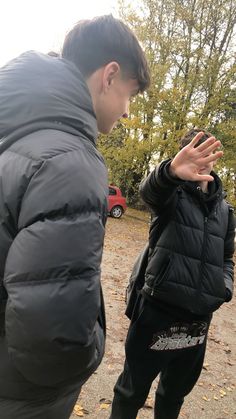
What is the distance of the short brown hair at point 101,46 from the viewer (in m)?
1.57

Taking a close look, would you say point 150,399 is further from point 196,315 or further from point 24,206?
point 24,206

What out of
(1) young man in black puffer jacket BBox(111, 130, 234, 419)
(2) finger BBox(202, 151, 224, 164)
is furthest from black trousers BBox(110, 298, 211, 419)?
(2) finger BBox(202, 151, 224, 164)

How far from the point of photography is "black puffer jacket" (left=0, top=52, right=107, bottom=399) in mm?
1167

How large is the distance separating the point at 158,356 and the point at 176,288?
1.64ft

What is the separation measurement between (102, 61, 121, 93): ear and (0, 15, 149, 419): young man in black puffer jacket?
0.11 meters

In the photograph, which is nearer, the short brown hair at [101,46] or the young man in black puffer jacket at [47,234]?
the young man in black puffer jacket at [47,234]

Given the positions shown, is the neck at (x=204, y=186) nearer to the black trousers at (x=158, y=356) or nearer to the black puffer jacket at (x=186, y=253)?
the black puffer jacket at (x=186, y=253)

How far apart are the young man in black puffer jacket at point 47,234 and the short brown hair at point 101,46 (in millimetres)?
118

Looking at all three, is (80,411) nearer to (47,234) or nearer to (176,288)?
(176,288)

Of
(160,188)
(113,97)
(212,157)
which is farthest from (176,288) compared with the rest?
(113,97)

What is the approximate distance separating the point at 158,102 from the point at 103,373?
1283 cm

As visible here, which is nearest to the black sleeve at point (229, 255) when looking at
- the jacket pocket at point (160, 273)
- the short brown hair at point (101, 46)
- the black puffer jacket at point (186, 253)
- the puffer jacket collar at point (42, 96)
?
the black puffer jacket at point (186, 253)

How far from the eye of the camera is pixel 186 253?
2561 mm

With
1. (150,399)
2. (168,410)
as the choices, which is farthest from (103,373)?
(168,410)
